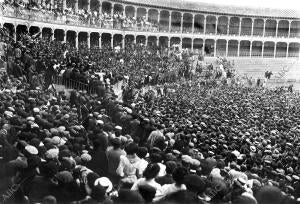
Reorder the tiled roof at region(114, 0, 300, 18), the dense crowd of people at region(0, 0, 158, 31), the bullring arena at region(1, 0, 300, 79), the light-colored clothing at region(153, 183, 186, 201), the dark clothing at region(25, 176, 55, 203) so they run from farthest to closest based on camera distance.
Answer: the tiled roof at region(114, 0, 300, 18) → the bullring arena at region(1, 0, 300, 79) → the dense crowd of people at region(0, 0, 158, 31) → the light-colored clothing at region(153, 183, 186, 201) → the dark clothing at region(25, 176, 55, 203)

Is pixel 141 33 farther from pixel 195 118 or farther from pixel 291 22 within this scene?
pixel 195 118

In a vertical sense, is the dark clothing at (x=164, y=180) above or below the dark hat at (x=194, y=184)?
below

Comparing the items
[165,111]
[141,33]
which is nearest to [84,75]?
[165,111]

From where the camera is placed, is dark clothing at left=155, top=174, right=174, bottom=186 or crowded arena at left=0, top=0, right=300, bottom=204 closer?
crowded arena at left=0, top=0, right=300, bottom=204

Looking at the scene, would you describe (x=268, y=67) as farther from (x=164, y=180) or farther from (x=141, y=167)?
(x=164, y=180)

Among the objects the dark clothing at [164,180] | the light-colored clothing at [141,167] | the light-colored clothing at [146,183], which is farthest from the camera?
the light-colored clothing at [141,167]

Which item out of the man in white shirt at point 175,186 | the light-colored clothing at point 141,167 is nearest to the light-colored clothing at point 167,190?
the man in white shirt at point 175,186

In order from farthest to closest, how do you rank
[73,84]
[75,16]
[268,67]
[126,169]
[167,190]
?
[268,67]
[75,16]
[73,84]
[126,169]
[167,190]

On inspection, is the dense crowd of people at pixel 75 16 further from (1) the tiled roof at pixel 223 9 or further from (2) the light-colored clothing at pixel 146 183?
(2) the light-colored clothing at pixel 146 183

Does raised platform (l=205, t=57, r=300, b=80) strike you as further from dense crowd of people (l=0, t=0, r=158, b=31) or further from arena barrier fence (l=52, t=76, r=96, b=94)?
arena barrier fence (l=52, t=76, r=96, b=94)

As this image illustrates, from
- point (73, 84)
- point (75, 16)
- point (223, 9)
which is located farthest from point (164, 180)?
point (223, 9)

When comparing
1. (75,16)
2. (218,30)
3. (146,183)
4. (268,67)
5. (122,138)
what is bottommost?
(268,67)

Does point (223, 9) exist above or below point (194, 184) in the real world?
above

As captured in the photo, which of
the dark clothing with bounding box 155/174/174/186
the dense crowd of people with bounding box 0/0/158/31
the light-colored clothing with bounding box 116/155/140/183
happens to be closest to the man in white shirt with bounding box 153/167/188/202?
the dark clothing with bounding box 155/174/174/186
